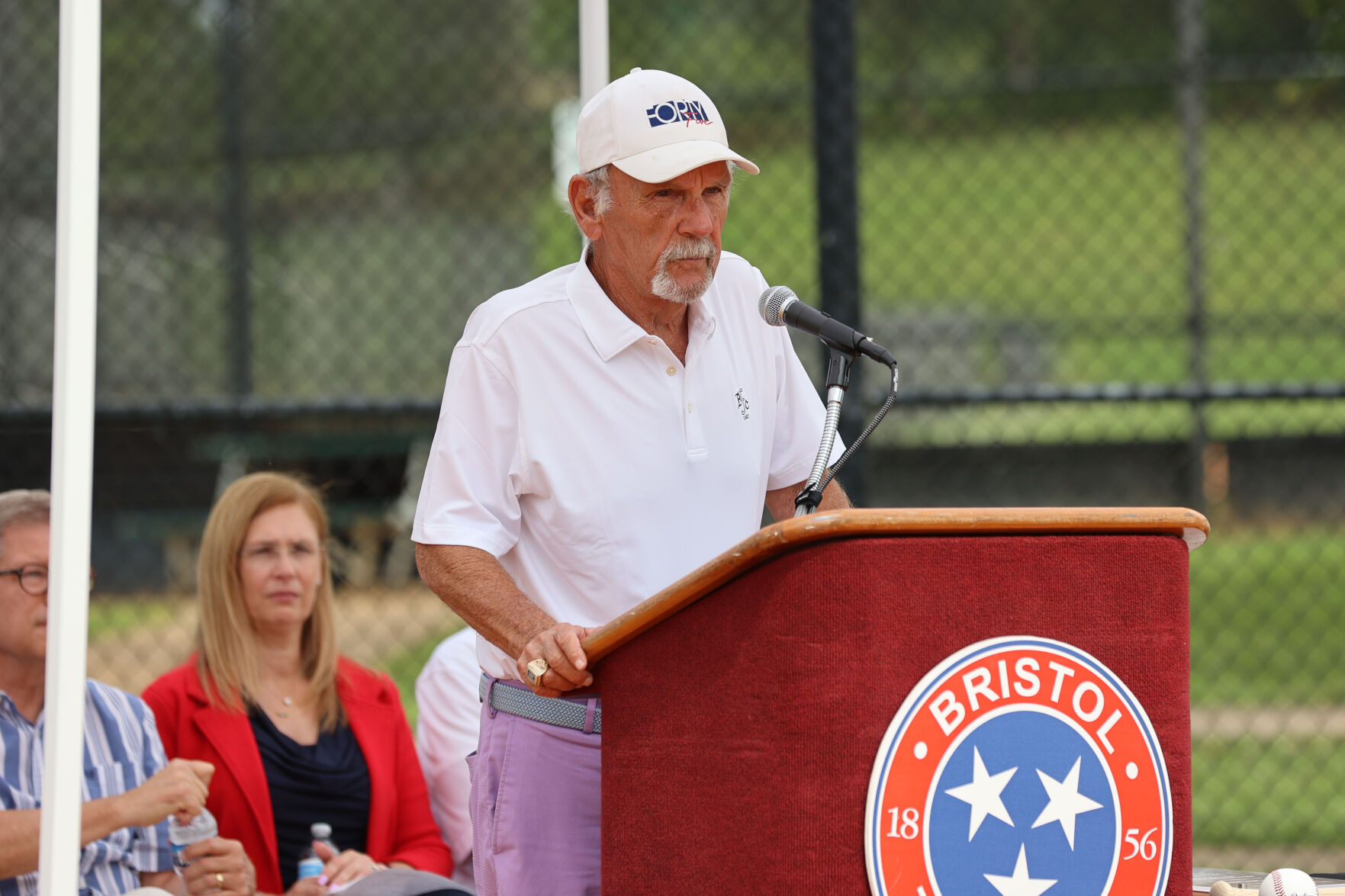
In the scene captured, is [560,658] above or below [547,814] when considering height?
above

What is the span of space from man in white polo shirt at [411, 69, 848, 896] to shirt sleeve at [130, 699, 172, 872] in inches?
41.5

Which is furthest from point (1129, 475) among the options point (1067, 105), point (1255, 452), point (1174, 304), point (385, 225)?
point (385, 225)

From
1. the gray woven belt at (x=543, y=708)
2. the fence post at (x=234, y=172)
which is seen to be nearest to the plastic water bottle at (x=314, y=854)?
the gray woven belt at (x=543, y=708)

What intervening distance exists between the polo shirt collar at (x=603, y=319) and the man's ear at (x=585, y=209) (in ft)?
0.18

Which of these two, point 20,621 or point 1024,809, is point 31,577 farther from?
point 1024,809

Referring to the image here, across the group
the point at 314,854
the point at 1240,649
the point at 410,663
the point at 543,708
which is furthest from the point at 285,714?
the point at 1240,649

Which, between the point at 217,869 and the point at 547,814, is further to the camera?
the point at 217,869

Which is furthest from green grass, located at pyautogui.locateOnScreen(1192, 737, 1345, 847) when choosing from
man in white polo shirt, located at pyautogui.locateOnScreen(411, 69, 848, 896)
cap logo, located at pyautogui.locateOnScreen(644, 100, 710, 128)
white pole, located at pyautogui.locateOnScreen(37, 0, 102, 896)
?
white pole, located at pyautogui.locateOnScreen(37, 0, 102, 896)

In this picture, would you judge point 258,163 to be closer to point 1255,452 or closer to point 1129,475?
point 1129,475

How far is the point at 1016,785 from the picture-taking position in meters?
1.58

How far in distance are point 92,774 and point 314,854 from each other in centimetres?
50

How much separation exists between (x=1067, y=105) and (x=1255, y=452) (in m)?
3.33

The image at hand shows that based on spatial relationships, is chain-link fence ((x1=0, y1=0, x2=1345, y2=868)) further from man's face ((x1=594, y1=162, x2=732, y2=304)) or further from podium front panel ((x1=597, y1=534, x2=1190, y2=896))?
podium front panel ((x1=597, y1=534, x2=1190, y2=896))

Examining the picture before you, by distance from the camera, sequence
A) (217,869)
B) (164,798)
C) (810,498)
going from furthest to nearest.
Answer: (217,869)
(164,798)
(810,498)
